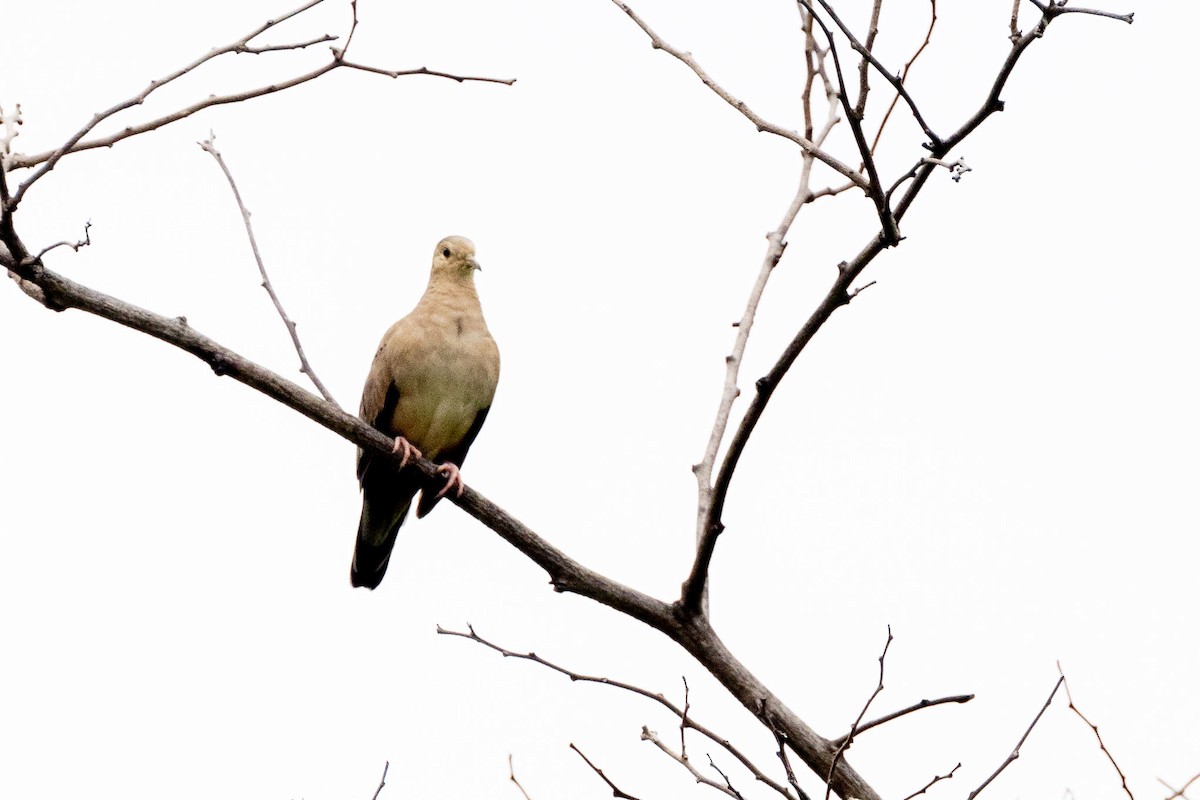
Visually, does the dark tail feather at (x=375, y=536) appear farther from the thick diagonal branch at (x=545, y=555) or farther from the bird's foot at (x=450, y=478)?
the thick diagonal branch at (x=545, y=555)

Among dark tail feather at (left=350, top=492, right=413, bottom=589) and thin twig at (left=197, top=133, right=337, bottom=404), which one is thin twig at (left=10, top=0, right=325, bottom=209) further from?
dark tail feather at (left=350, top=492, right=413, bottom=589)

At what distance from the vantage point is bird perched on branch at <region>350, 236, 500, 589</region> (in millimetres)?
6156

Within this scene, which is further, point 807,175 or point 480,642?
point 807,175

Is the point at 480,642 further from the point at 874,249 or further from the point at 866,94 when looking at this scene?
the point at 866,94

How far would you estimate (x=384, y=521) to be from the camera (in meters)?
6.57

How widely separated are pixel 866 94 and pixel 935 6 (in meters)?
0.36

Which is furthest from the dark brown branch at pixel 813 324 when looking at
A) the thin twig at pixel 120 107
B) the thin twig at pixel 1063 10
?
the thin twig at pixel 120 107

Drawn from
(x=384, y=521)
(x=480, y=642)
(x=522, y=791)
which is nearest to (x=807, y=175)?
(x=480, y=642)

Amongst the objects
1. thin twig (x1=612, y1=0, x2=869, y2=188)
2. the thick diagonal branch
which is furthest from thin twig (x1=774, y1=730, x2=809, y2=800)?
thin twig (x1=612, y1=0, x2=869, y2=188)

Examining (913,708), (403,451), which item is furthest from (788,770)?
(403,451)

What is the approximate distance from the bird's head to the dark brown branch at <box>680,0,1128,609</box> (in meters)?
3.10

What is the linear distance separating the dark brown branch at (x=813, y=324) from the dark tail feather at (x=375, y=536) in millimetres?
2908

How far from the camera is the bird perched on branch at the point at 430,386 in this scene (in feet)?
20.2

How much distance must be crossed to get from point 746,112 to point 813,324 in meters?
0.54
